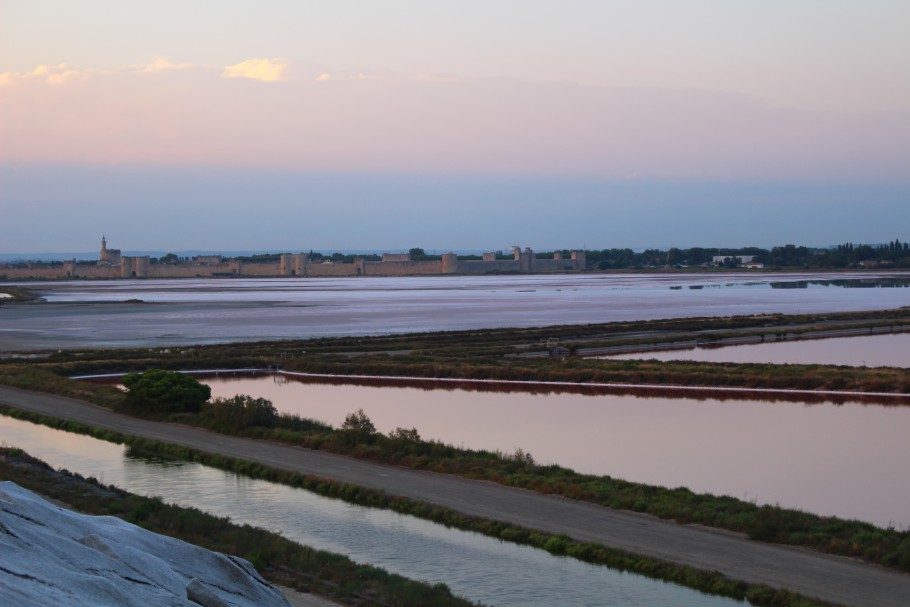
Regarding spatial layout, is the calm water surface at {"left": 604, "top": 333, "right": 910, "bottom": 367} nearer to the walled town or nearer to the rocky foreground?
the rocky foreground

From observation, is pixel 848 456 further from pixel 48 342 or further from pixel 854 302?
pixel 854 302

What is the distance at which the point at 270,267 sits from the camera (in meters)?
155

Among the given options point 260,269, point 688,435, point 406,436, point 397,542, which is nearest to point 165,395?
point 406,436

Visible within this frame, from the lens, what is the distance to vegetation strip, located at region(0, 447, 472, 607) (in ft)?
28.0

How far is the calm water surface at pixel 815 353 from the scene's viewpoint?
28.8 meters

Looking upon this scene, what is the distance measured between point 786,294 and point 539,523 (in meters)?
63.6

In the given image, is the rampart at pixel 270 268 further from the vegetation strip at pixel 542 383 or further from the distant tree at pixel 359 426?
the distant tree at pixel 359 426

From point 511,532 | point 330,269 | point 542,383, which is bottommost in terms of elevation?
point 542,383

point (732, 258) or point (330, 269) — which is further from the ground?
point (732, 258)

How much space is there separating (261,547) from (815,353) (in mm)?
24336

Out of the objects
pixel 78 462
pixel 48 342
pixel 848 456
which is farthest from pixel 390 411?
pixel 48 342

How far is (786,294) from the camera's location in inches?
2810

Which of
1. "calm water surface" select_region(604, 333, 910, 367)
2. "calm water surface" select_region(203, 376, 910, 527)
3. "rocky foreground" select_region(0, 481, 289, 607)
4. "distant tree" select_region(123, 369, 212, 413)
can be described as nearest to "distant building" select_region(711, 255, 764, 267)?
"calm water surface" select_region(604, 333, 910, 367)

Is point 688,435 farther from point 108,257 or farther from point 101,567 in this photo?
point 108,257
